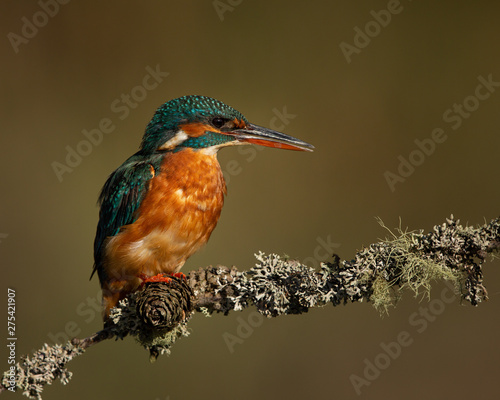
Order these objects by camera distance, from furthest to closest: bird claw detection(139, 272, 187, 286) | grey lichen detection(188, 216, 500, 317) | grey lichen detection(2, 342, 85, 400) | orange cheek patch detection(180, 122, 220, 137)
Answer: orange cheek patch detection(180, 122, 220, 137)
bird claw detection(139, 272, 187, 286)
grey lichen detection(2, 342, 85, 400)
grey lichen detection(188, 216, 500, 317)

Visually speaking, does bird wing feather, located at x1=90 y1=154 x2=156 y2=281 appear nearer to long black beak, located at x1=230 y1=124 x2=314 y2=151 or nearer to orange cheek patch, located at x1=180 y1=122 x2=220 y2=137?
orange cheek patch, located at x1=180 y1=122 x2=220 y2=137

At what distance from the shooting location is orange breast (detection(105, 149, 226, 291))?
2055mm

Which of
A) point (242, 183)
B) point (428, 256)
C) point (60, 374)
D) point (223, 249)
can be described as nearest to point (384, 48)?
point (242, 183)

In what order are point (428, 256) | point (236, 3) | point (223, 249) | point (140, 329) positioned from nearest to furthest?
point (428, 256)
point (140, 329)
point (223, 249)
point (236, 3)

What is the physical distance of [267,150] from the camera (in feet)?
11.3

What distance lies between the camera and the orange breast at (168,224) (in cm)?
205

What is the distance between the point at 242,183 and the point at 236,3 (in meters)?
1.14

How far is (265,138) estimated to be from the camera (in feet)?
7.26

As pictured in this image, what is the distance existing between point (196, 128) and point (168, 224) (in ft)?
1.29

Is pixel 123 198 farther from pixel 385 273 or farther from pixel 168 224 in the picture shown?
pixel 385 273

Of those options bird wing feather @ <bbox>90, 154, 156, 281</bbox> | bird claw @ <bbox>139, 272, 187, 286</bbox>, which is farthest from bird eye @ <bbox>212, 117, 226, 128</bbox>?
bird claw @ <bbox>139, 272, 187, 286</bbox>

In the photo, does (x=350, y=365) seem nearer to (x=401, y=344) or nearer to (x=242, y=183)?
(x=401, y=344)

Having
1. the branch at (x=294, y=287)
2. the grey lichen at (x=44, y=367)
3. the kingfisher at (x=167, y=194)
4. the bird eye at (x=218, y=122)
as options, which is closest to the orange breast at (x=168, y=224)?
the kingfisher at (x=167, y=194)

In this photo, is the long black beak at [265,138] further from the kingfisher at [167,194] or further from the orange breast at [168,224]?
the orange breast at [168,224]
